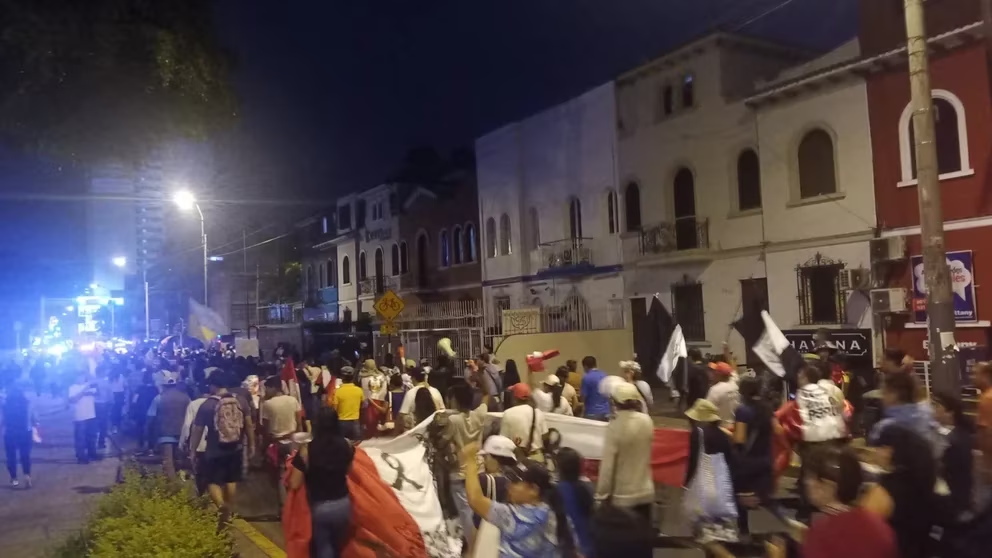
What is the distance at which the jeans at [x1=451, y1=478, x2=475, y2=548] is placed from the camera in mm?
6593

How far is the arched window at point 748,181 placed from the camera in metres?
19.9

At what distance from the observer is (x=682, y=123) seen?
21.5 metres

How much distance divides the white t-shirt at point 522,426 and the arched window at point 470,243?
23.4 metres

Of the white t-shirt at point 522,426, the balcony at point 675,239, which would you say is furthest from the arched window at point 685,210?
the white t-shirt at point 522,426

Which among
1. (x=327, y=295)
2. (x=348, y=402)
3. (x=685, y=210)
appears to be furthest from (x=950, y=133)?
(x=327, y=295)

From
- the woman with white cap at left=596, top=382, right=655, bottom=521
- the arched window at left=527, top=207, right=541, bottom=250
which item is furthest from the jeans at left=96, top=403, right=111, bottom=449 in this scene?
the arched window at left=527, top=207, right=541, bottom=250

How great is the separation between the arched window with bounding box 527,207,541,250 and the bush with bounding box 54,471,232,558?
21037 mm

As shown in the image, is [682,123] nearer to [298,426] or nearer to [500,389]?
[500,389]

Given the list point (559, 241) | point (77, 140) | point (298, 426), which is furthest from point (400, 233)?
point (77, 140)

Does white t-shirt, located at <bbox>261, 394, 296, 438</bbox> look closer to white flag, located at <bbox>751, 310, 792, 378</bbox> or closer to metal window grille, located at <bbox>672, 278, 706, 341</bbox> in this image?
white flag, located at <bbox>751, 310, 792, 378</bbox>

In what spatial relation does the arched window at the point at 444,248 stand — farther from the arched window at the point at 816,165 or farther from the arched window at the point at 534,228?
the arched window at the point at 816,165

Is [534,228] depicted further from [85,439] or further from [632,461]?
[632,461]

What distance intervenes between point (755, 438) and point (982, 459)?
2.52 meters

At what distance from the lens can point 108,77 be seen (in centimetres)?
569
